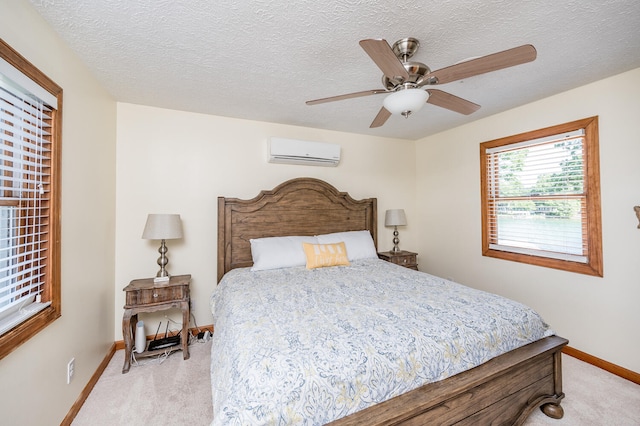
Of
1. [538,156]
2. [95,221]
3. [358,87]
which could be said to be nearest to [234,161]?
[95,221]

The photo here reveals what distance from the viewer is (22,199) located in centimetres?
130

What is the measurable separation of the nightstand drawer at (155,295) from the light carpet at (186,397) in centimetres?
55

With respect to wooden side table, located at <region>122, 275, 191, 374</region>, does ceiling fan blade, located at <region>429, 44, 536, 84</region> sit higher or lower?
higher

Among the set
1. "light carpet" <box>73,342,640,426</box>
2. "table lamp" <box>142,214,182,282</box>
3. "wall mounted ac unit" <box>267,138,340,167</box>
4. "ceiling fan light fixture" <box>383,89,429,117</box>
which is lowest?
"light carpet" <box>73,342,640,426</box>

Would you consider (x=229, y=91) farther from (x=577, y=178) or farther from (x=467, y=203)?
(x=577, y=178)

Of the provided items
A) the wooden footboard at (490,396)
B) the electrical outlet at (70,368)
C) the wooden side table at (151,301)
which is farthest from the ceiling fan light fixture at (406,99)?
the electrical outlet at (70,368)

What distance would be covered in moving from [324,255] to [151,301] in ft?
5.41

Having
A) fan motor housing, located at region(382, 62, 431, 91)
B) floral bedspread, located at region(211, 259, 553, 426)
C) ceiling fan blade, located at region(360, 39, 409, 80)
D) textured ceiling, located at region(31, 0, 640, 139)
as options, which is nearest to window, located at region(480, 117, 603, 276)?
textured ceiling, located at region(31, 0, 640, 139)

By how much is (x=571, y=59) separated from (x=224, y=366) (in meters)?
3.04

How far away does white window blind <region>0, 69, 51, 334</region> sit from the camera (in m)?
1.22

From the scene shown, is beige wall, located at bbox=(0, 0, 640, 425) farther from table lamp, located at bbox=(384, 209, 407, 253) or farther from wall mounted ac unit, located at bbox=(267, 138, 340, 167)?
table lamp, located at bbox=(384, 209, 407, 253)

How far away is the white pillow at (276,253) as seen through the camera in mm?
2701

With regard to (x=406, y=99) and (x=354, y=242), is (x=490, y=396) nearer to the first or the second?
(x=406, y=99)

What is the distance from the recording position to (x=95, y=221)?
2.14 m
